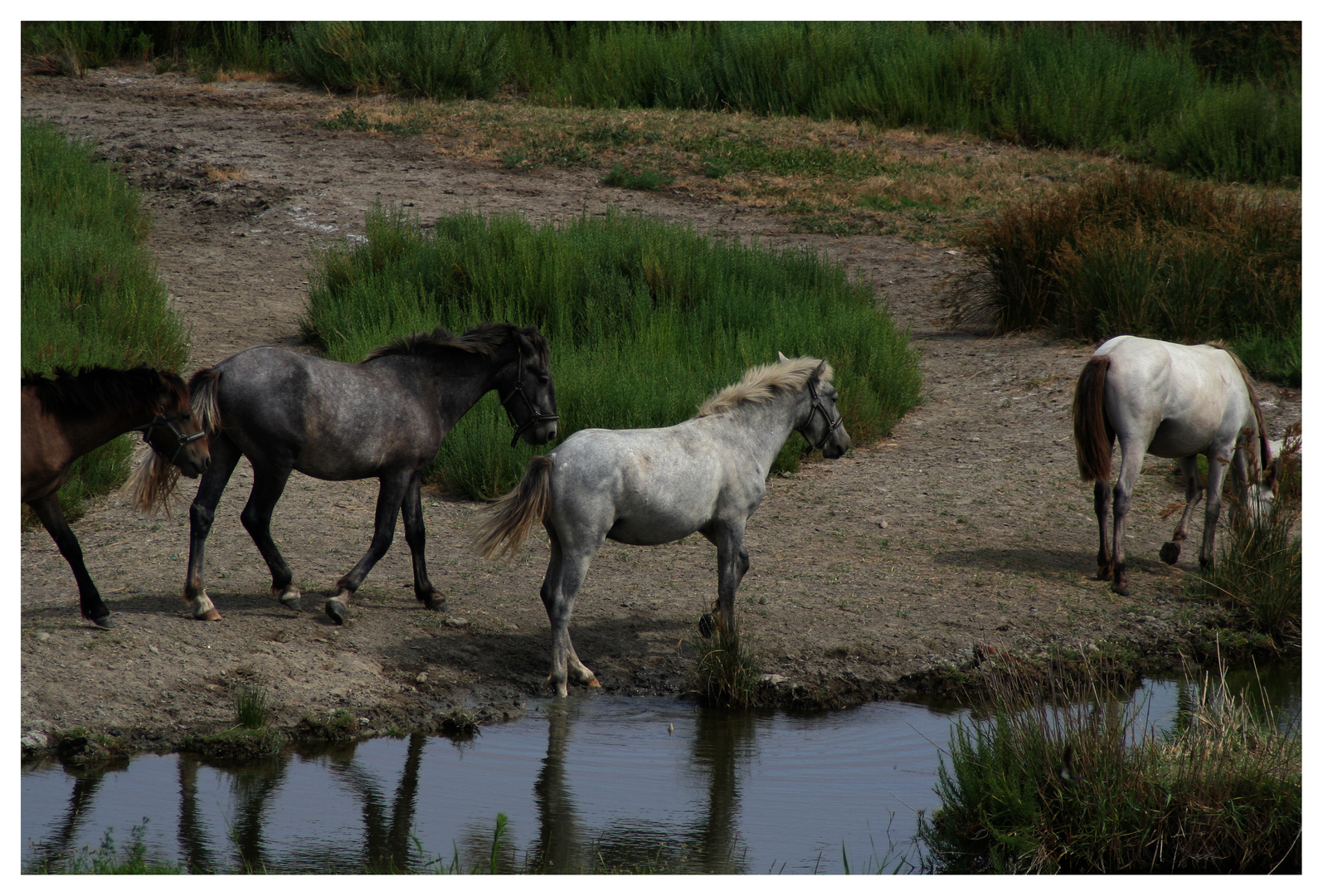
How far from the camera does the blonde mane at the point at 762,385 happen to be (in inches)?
261

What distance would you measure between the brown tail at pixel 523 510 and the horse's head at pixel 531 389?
102 centimetres

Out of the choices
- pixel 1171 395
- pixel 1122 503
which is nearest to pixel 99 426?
pixel 1122 503

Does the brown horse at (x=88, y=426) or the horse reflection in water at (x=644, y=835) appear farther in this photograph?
the brown horse at (x=88, y=426)

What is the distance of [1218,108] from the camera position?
19672mm

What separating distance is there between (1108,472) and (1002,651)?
1922mm

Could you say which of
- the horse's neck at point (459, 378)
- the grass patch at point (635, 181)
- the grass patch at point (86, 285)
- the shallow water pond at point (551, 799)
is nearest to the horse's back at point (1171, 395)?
the shallow water pond at point (551, 799)

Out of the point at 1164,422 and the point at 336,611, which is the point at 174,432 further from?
the point at 1164,422

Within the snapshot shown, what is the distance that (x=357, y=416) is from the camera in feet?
21.0

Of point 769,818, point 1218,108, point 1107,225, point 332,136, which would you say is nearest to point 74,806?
point 769,818

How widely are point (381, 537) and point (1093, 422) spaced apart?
4.51 metres

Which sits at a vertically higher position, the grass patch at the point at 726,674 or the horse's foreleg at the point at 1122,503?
the horse's foreleg at the point at 1122,503

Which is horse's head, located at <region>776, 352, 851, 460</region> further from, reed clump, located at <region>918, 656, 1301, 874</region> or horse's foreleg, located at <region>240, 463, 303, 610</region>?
horse's foreleg, located at <region>240, 463, 303, 610</region>

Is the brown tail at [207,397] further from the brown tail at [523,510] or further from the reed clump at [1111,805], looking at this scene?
the reed clump at [1111,805]

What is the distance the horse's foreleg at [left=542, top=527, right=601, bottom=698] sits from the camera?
238 inches
